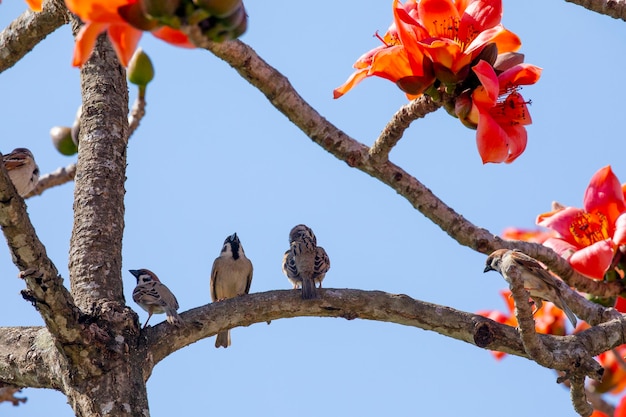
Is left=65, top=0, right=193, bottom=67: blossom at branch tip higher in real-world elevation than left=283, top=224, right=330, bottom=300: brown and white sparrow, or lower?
lower

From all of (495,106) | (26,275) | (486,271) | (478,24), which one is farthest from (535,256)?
(26,275)

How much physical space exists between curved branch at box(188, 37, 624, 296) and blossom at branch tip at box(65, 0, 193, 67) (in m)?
2.44

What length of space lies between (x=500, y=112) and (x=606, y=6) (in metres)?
0.72

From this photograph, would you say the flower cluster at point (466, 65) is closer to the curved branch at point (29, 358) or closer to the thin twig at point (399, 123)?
the thin twig at point (399, 123)

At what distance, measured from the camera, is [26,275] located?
255 cm

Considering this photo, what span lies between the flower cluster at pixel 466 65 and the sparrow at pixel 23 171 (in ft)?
11.9

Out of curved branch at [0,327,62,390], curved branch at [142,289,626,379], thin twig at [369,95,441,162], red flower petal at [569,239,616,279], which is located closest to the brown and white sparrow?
thin twig at [369,95,441,162]

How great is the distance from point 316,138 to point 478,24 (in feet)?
3.60

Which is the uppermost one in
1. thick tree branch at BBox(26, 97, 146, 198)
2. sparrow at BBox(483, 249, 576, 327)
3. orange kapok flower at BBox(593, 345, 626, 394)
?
thick tree branch at BBox(26, 97, 146, 198)

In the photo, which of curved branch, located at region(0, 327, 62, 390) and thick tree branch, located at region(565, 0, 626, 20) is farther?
thick tree branch, located at region(565, 0, 626, 20)

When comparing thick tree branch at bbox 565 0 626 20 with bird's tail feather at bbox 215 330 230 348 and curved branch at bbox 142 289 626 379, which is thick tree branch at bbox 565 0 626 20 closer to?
curved branch at bbox 142 289 626 379

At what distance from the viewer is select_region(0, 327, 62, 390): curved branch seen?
9.53ft

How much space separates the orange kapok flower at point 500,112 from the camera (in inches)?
98.4

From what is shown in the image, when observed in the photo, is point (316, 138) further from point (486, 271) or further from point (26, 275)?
point (26, 275)
